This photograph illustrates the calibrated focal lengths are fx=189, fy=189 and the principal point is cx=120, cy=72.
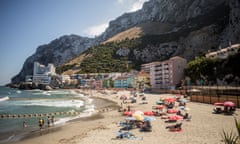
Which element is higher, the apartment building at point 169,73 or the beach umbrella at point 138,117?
the apartment building at point 169,73

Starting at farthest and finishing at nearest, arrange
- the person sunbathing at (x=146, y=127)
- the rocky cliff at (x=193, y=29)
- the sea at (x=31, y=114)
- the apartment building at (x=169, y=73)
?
the rocky cliff at (x=193, y=29)
the apartment building at (x=169, y=73)
the sea at (x=31, y=114)
the person sunbathing at (x=146, y=127)

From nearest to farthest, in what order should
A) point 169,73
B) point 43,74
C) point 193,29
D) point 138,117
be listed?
point 138,117 < point 169,73 < point 193,29 < point 43,74

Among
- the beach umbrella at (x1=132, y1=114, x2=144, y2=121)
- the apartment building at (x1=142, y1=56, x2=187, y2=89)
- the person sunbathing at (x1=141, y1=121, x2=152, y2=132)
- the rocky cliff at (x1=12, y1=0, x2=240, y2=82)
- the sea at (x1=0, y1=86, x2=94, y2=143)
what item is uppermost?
the rocky cliff at (x1=12, y1=0, x2=240, y2=82)

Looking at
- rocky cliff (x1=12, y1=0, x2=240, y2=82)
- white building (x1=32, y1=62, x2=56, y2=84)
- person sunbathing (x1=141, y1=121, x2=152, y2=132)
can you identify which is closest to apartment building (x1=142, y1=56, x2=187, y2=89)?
rocky cliff (x1=12, y1=0, x2=240, y2=82)

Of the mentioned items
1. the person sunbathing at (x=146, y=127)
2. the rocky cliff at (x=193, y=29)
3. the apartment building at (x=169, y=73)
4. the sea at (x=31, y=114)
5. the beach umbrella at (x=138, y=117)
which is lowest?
the sea at (x=31, y=114)

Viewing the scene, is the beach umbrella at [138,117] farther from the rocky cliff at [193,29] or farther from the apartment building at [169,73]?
the rocky cliff at [193,29]

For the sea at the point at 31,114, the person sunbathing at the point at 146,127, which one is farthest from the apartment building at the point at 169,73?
the person sunbathing at the point at 146,127

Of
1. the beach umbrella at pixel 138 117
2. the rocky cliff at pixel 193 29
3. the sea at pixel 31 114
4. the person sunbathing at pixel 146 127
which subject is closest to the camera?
the person sunbathing at pixel 146 127

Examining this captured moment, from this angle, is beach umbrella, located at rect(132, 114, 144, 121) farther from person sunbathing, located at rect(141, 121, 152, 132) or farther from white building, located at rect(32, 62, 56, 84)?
white building, located at rect(32, 62, 56, 84)

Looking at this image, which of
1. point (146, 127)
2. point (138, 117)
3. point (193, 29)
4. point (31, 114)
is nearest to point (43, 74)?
point (193, 29)

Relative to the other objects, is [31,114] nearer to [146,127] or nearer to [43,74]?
[146,127]

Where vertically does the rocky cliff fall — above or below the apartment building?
above

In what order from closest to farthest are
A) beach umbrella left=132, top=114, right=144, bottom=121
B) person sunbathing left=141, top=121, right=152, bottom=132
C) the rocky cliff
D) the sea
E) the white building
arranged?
person sunbathing left=141, top=121, right=152, bottom=132
beach umbrella left=132, top=114, right=144, bottom=121
the sea
the rocky cliff
the white building

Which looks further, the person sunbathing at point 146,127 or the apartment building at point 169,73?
the apartment building at point 169,73
